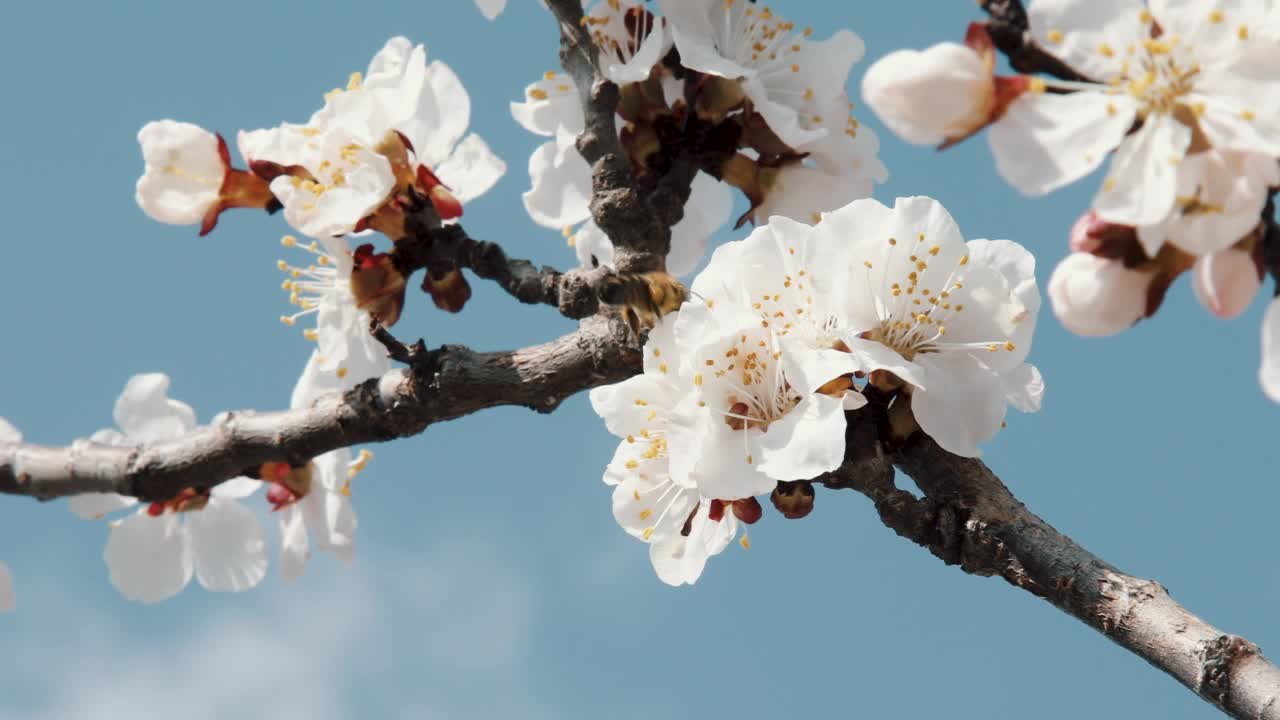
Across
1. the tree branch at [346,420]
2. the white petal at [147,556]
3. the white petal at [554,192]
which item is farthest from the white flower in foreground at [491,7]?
the white petal at [147,556]

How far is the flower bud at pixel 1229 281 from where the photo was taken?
64.5 inches

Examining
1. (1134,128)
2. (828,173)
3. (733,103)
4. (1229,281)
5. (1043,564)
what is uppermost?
(733,103)

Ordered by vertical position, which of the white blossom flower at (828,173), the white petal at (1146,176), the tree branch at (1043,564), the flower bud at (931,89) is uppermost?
the white blossom flower at (828,173)

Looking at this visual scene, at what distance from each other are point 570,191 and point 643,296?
2.10 feet

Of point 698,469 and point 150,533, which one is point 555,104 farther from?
point 150,533

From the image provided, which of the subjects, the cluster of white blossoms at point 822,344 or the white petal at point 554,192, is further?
the white petal at point 554,192

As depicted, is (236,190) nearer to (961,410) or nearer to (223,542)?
(223,542)

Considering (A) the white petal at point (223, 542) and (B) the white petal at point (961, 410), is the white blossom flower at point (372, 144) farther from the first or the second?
(B) the white petal at point (961, 410)

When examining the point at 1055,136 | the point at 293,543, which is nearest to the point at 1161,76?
the point at 1055,136

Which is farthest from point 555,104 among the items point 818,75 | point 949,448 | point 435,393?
point 949,448

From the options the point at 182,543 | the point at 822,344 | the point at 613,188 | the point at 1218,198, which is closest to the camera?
the point at 1218,198

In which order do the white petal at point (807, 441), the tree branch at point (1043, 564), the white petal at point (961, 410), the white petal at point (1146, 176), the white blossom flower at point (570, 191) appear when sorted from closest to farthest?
the white petal at point (1146, 176), the tree branch at point (1043, 564), the white petal at point (807, 441), the white petal at point (961, 410), the white blossom flower at point (570, 191)

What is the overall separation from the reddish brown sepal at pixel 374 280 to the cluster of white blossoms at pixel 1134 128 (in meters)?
1.23

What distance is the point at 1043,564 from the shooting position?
2.04m
